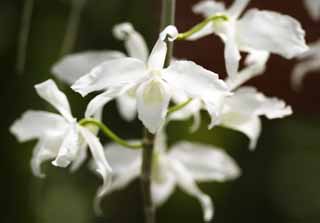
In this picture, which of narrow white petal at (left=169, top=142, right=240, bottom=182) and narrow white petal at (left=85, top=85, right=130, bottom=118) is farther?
narrow white petal at (left=169, top=142, right=240, bottom=182)

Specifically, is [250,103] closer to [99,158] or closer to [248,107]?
[248,107]

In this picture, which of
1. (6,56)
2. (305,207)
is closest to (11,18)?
(6,56)

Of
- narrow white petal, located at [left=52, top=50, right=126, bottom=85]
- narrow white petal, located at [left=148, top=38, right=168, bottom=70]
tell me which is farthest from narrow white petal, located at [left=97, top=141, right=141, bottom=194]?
narrow white petal, located at [left=148, top=38, right=168, bottom=70]

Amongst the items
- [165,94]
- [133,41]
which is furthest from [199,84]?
[133,41]

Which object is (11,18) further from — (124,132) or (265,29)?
(265,29)

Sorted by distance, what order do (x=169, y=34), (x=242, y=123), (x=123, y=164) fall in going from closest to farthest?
(x=169, y=34) → (x=242, y=123) → (x=123, y=164)

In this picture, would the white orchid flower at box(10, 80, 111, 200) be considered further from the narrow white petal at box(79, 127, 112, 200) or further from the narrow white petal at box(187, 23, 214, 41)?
Answer: the narrow white petal at box(187, 23, 214, 41)
